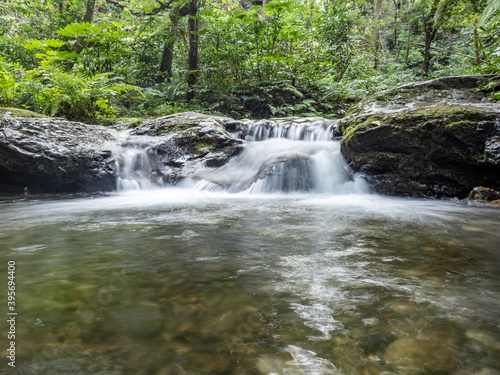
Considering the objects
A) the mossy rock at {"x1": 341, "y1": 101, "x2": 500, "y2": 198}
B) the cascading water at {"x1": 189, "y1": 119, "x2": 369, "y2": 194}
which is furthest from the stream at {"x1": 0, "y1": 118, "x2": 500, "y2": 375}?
the cascading water at {"x1": 189, "y1": 119, "x2": 369, "y2": 194}

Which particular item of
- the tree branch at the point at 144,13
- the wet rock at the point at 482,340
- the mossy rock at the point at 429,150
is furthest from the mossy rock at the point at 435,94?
the tree branch at the point at 144,13

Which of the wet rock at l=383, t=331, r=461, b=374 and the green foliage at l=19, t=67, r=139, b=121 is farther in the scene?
the green foliage at l=19, t=67, r=139, b=121

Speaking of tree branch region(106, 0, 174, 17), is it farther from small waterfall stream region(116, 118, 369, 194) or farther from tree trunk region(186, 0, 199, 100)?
small waterfall stream region(116, 118, 369, 194)

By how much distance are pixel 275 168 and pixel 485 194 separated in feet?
12.0

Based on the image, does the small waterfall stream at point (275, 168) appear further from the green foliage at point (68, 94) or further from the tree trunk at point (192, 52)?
the tree trunk at point (192, 52)

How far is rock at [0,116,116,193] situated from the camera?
5996mm

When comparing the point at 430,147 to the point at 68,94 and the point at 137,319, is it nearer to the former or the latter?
the point at 137,319

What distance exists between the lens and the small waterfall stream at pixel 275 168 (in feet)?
20.2

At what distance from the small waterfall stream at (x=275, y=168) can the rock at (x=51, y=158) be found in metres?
0.47

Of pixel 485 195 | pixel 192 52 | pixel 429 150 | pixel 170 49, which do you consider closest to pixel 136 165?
pixel 192 52

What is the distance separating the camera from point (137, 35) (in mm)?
12195

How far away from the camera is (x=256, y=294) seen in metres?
1.56

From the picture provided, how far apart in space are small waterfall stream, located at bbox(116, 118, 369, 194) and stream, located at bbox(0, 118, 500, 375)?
234 centimetres

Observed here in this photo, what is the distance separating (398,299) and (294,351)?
2.30 ft
